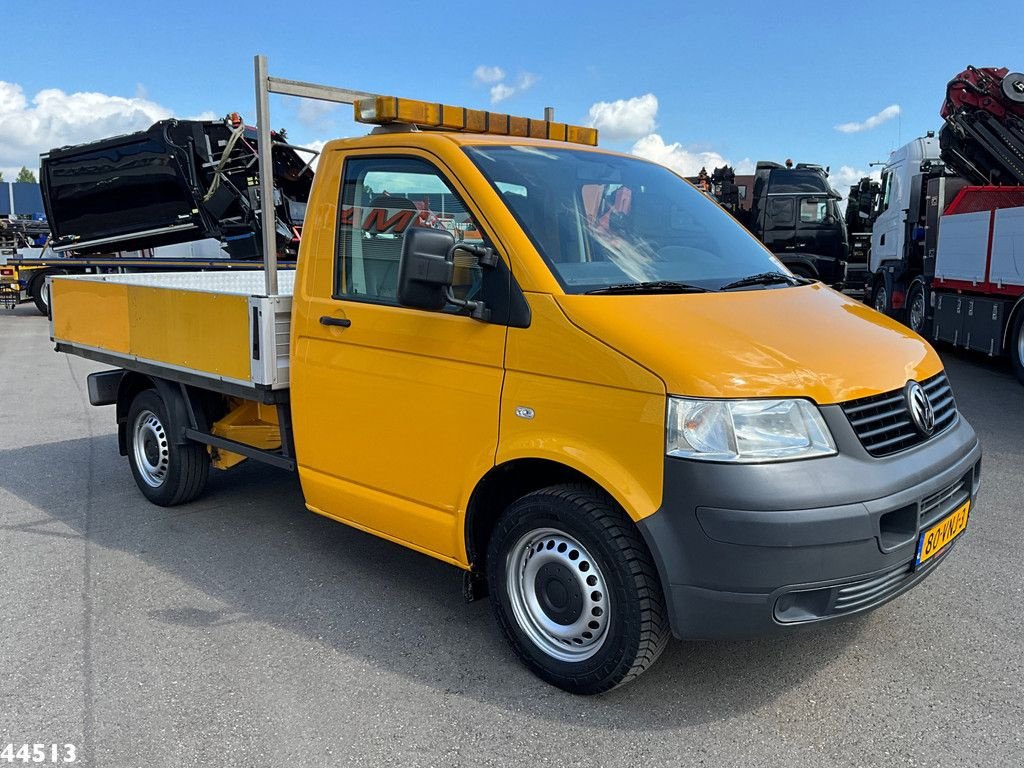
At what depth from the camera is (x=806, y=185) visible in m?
17.7

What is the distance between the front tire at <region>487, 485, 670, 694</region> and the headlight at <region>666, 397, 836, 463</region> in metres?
0.41

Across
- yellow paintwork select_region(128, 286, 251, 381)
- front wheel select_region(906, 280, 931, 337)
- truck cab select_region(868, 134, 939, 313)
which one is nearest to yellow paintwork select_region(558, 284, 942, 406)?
yellow paintwork select_region(128, 286, 251, 381)

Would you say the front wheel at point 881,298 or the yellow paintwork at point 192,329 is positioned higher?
the yellow paintwork at point 192,329

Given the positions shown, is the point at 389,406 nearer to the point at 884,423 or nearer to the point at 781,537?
the point at 781,537

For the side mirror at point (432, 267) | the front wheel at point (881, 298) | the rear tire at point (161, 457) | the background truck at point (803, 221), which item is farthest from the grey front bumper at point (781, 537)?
the background truck at point (803, 221)

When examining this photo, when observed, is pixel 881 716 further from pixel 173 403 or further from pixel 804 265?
pixel 804 265

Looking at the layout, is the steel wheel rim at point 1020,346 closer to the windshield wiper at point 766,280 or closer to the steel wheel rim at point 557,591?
the windshield wiper at point 766,280

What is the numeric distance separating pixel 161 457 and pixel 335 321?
2.40 metres

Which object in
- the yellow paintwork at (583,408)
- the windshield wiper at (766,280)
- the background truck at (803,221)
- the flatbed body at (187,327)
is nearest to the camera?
the yellow paintwork at (583,408)

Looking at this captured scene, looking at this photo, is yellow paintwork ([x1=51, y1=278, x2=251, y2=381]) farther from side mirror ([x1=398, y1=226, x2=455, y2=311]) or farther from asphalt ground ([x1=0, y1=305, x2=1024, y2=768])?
side mirror ([x1=398, y1=226, x2=455, y2=311])

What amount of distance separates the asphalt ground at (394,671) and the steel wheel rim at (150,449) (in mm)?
541

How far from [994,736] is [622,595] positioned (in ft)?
4.50

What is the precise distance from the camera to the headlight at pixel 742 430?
2.80 metres

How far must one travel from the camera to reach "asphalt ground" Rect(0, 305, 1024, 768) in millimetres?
2988
